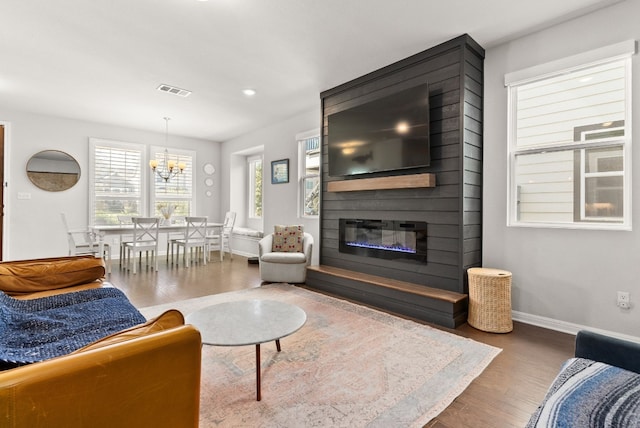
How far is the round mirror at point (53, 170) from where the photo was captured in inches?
215

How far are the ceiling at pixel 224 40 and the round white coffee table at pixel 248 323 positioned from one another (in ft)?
7.65

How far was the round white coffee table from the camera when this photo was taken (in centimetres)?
167

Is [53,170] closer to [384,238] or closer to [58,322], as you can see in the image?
[58,322]

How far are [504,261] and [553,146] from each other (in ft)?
3.68

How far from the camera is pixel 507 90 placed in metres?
3.06

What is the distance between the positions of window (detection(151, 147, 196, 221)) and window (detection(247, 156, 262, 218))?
130cm

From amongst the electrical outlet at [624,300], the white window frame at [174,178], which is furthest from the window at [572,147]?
the white window frame at [174,178]

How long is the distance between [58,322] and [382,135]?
3.17m

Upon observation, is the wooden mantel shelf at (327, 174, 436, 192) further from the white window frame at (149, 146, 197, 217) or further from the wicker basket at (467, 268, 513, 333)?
the white window frame at (149, 146, 197, 217)

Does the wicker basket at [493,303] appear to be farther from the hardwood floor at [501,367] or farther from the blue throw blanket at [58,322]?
the blue throw blanket at [58,322]

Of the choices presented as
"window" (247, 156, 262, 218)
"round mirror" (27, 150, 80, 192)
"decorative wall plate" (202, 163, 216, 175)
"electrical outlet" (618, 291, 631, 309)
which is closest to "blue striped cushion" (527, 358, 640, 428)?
"electrical outlet" (618, 291, 631, 309)

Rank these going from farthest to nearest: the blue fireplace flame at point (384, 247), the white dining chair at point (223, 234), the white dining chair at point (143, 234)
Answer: the white dining chair at point (223, 234), the white dining chair at point (143, 234), the blue fireplace flame at point (384, 247)

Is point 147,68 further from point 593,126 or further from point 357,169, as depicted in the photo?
point 593,126

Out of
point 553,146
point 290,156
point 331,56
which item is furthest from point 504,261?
point 290,156
